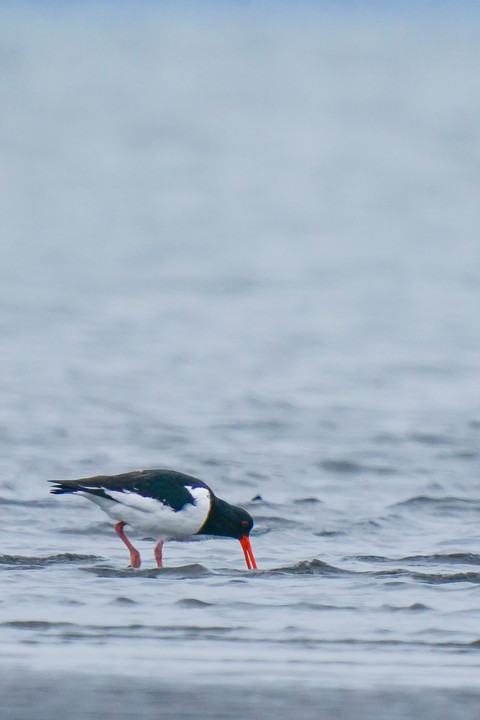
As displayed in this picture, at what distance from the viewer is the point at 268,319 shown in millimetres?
22969

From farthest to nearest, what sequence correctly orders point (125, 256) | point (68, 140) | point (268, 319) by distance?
point (68, 140) < point (125, 256) < point (268, 319)

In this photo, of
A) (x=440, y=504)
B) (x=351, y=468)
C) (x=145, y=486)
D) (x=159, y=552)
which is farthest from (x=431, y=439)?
(x=159, y=552)

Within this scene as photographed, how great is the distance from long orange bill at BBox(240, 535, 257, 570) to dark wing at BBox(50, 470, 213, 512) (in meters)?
0.52

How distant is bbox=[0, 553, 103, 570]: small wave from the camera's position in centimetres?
892

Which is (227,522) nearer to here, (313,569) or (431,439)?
→ (313,569)

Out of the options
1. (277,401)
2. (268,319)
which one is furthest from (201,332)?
(277,401)

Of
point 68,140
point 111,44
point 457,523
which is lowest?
point 457,523

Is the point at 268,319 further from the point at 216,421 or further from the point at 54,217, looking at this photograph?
the point at 54,217

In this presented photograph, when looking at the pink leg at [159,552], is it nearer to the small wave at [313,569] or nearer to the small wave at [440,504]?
the small wave at [313,569]

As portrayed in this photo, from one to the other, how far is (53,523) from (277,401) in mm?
5821

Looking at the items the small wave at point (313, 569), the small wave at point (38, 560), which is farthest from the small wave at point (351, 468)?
the small wave at point (38, 560)

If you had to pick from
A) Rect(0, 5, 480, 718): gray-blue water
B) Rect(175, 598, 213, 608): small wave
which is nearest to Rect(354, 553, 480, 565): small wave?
Rect(0, 5, 480, 718): gray-blue water

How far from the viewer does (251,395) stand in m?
16.4

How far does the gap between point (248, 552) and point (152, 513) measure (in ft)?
2.28
